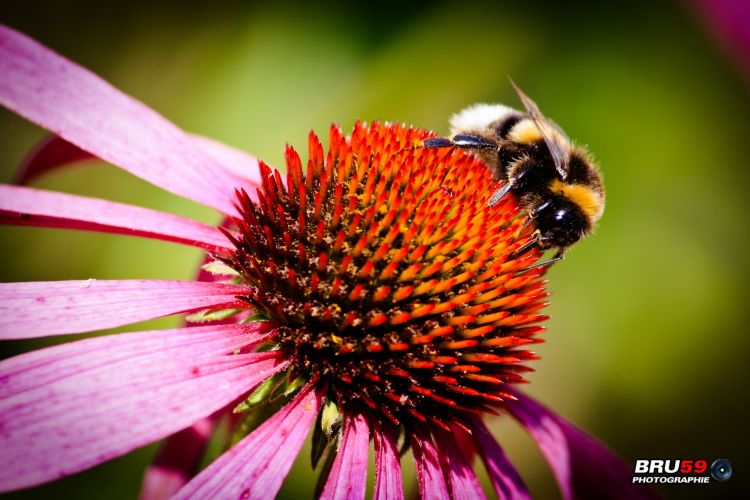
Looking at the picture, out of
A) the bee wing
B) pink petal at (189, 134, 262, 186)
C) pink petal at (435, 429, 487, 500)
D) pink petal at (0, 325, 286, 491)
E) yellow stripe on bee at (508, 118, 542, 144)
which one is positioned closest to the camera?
pink petal at (0, 325, 286, 491)

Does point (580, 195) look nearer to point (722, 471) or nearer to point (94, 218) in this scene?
point (94, 218)

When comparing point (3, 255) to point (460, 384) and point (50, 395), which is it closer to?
point (50, 395)

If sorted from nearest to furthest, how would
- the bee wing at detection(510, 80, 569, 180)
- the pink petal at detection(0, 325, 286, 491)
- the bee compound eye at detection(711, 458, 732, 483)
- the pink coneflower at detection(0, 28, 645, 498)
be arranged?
the pink petal at detection(0, 325, 286, 491)
the pink coneflower at detection(0, 28, 645, 498)
the bee wing at detection(510, 80, 569, 180)
the bee compound eye at detection(711, 458, 732, 483)

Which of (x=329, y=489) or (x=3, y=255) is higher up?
(x=3, y=255)

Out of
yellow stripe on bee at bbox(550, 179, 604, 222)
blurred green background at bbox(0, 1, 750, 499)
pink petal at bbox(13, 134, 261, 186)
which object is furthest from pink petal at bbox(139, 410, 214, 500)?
blurred green background at bbox(0, 1, 750, 499)

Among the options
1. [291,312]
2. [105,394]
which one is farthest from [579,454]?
[105,394]

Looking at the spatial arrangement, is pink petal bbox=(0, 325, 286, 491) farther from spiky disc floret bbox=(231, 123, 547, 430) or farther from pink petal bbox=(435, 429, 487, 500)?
pink petal bbox=(435, 429, 487, 500)

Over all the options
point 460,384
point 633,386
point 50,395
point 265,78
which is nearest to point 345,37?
point 265,78

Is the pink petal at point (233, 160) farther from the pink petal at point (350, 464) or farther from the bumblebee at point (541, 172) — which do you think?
the pink petal at point (350, 464)
